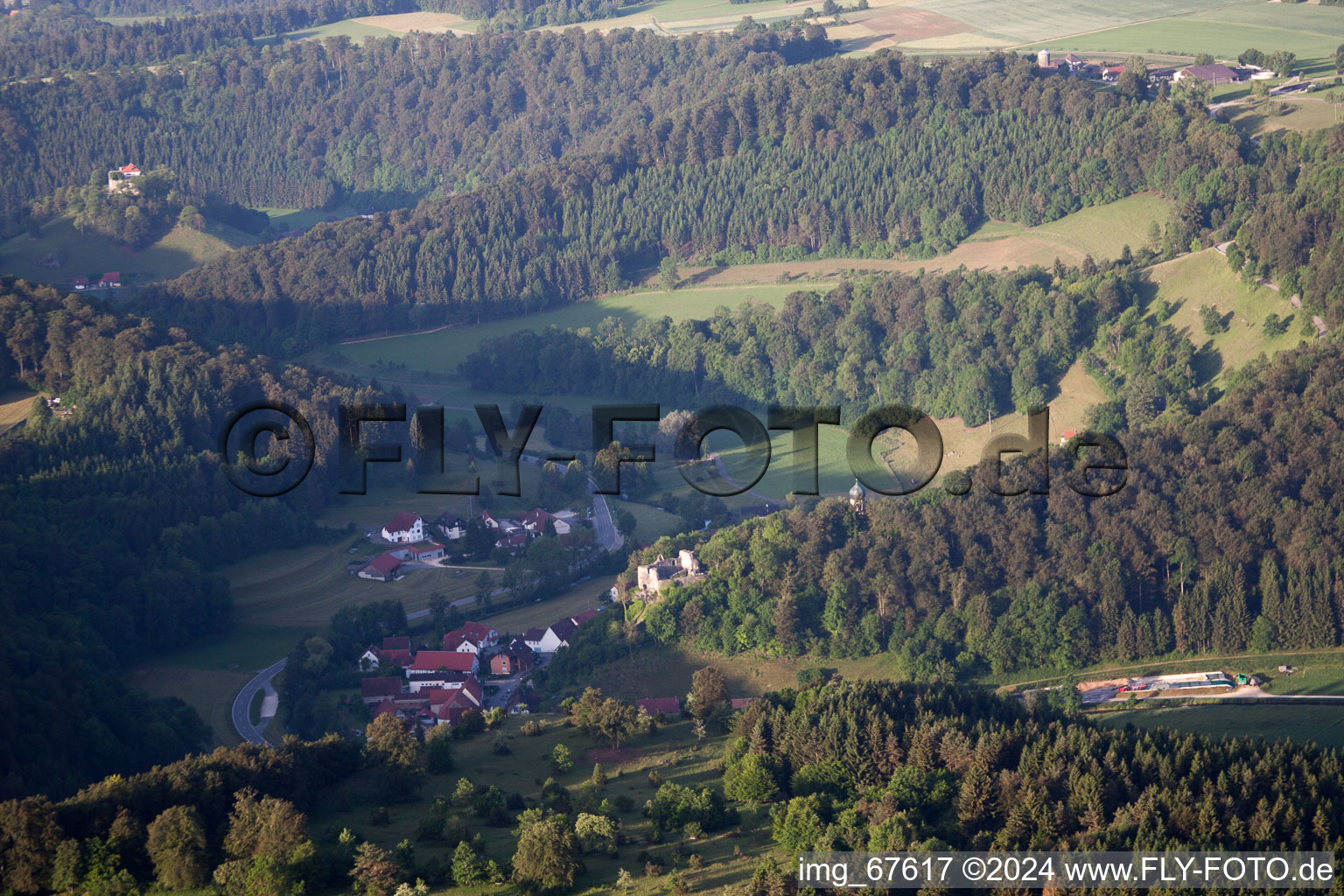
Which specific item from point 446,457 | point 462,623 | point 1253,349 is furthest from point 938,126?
point 462,623

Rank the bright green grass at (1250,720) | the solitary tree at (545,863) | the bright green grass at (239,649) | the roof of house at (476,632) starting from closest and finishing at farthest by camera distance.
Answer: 1. the solitary tree at (545,863)
2. the bright green grass at (1250,720)
3. the bright green grass at (239,649)
4. the roof of house at (476,632)

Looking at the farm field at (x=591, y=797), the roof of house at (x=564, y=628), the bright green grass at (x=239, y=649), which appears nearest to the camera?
the farm field at (x=591, y=797)

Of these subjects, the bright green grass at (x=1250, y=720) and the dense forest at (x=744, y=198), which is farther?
the dense forest at (x=744, y=198)

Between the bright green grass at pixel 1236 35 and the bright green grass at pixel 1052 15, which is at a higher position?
the bright green grass at pixel 1052 15

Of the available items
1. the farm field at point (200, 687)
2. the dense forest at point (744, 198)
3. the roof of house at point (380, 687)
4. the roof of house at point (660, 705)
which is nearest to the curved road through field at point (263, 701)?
the farm field at point (200, 687)

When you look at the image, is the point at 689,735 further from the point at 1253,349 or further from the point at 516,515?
the point at 1253,349

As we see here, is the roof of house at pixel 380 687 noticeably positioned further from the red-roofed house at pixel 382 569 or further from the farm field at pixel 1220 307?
the farm field at pixel 1220 307

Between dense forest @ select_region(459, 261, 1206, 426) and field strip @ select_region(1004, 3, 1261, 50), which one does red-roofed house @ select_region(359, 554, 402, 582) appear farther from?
field strip @ select_region(1004, 3, 1261, 50)
